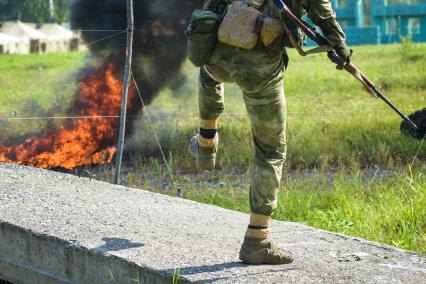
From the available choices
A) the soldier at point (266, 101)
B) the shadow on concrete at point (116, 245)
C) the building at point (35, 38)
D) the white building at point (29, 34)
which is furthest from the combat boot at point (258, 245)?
the white building at point (29, 34)

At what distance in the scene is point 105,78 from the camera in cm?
1163

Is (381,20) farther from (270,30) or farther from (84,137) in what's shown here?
(270,30)

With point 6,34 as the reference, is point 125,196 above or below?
above

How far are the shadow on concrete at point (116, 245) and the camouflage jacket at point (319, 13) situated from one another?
1442mm

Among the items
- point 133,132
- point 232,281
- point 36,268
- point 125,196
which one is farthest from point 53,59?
point 232,281

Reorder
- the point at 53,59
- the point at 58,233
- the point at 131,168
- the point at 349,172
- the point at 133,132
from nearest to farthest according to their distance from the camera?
the point at 58,233 → the point at 349,172 → the point at 131,168 → the point at 133,132 → the point at 53,59

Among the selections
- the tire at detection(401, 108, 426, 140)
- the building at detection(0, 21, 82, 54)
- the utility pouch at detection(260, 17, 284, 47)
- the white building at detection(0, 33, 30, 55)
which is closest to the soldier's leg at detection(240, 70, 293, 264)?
the utility pouch at detection(260, 17, 284, 47)

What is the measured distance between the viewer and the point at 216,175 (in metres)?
10.3

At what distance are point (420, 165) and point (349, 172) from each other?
2.43 feet

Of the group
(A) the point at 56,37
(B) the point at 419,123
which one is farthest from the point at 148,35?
(A) the point at 56,37

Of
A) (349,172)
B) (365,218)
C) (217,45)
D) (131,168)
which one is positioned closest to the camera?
(217,45)

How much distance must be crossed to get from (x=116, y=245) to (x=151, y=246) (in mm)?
187

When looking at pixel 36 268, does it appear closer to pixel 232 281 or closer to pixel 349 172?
pixel 232 281

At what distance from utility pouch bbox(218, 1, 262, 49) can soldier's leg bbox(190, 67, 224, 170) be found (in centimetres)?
45
